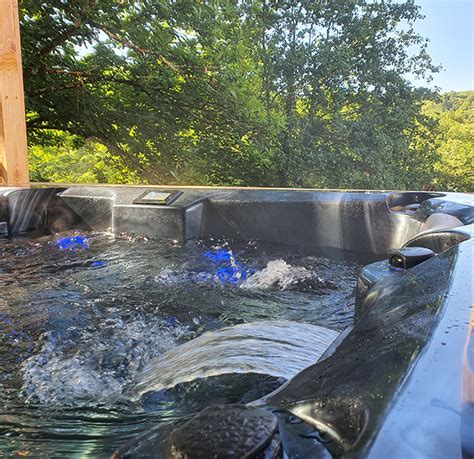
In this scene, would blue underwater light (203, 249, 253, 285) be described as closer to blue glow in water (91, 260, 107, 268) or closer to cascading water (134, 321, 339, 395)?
blue glow in water (91, 260, 107, 268)

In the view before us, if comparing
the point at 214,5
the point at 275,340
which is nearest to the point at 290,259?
the point at 275,340

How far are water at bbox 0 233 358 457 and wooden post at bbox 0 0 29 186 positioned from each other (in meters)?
0.82

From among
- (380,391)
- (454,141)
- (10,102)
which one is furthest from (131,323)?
(454,141)

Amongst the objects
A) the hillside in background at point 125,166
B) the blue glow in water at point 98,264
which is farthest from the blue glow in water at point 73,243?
the hillside in background at point 125,166

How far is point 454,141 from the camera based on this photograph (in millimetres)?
10172

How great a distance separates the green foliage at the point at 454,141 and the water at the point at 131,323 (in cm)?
856

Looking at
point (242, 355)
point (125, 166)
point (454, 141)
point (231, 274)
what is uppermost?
point (454, 141)

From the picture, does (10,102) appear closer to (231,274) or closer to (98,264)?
(98,264)

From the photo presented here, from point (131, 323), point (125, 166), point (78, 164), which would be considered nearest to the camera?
point (131, 323)

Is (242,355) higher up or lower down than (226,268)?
higher up

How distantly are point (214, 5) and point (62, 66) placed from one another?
2292 millimetres

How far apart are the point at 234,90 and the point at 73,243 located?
5.17 metres

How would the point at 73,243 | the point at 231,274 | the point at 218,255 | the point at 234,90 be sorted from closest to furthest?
the point at 231,274, the point at 218,255, the point at 73,243, the point at 234,90

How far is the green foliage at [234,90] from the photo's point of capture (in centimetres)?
668
